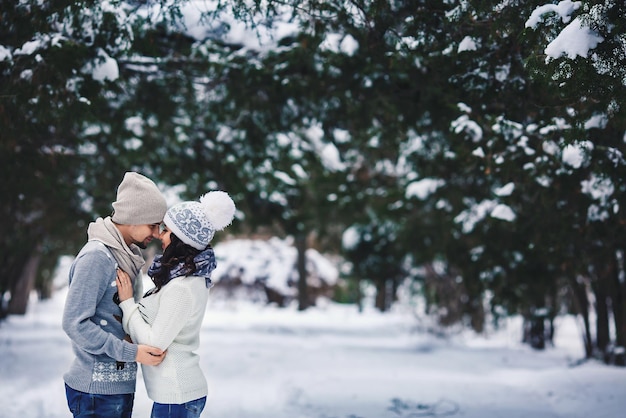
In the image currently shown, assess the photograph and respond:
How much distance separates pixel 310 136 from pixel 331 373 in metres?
3.43

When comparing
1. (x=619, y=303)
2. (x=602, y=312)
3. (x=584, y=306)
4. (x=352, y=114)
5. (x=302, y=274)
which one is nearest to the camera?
(x=352, y=114)

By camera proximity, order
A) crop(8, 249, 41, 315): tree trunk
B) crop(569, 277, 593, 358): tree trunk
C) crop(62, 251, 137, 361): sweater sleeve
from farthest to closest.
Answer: crop(8, 249, 41, 315): tree trunk < crop(569, 277, 593, 358): tree trunk < crop(62, 251, 137, 361): sweater sleeve

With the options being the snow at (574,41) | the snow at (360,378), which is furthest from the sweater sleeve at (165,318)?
the snow at (360,378)

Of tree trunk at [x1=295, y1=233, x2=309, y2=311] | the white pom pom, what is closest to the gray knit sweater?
the white pom pom

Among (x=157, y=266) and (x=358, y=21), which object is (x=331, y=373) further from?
(x=157, y=266)

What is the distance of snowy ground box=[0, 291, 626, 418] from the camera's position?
6.14 m

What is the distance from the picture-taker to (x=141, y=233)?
109 inches

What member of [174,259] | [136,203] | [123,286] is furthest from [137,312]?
[136,203]

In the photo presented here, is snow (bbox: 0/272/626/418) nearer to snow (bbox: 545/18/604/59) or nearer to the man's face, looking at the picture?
the man's face

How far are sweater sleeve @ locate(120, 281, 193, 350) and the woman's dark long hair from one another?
0.19 ft

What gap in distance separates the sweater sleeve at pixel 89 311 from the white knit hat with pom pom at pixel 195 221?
33 centimetres

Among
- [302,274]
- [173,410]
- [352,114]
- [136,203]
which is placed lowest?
[173,410]

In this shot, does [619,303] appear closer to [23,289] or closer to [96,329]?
[96,329]

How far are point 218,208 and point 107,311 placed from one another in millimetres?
655
